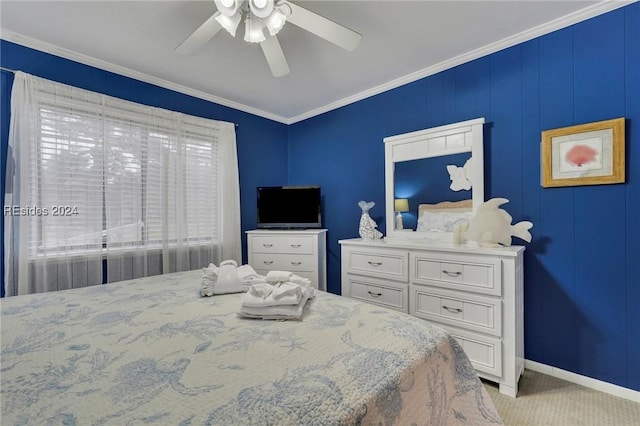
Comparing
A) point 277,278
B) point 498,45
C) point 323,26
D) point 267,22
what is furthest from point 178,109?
point 498,45

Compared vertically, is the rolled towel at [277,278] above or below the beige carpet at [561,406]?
above

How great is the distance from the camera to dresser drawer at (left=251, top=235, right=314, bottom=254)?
10.4 feet

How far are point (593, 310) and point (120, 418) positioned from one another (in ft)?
8.59

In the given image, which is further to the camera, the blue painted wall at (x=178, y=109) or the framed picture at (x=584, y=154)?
the blue painted wall at (x=178, y=109)

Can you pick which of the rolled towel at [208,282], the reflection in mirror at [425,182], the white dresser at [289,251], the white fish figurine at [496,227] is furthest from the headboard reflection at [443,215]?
the rolled towel at [208,282]

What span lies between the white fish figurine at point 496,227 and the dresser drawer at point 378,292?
71cm

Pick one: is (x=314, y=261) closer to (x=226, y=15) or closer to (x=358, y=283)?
(x=358, y=283)

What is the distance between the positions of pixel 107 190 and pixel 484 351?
10.4 ft

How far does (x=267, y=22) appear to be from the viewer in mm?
1547

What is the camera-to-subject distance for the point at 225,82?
2.91 meters

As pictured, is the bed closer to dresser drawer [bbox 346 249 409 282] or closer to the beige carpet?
the beige carpet

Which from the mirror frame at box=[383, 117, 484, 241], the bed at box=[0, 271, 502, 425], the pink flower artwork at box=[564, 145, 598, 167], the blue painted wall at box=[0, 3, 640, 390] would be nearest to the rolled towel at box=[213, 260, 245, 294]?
the bed at box=[0, 271, 502, 425]

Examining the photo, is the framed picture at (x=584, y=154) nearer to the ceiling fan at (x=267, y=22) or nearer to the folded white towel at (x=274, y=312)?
the ceiling fan at (x=267, y=22)

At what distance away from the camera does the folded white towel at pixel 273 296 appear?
1.25 m
